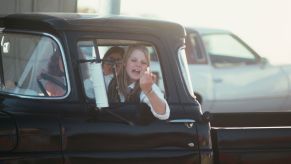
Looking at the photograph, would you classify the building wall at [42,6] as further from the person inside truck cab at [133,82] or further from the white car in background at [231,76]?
the person inside truck cab at [133,82]

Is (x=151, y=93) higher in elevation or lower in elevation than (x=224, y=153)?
higher

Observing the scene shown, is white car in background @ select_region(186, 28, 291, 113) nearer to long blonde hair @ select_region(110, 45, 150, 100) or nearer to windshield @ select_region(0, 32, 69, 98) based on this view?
long blonde hair @ select_region(110, 45, 150, 100)

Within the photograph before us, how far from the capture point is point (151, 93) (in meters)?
5.15

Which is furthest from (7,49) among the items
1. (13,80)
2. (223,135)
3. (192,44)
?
(192,44)

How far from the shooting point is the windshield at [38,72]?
5.08 meters

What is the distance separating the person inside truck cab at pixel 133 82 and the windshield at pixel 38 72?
1.19 feet

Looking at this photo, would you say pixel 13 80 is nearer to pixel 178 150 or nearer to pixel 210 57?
pixel 178 150

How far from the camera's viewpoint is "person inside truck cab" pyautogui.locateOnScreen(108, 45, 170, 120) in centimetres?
523

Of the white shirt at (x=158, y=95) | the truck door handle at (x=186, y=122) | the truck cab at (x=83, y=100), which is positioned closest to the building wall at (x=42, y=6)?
the truck cab at (x=83, y=100)

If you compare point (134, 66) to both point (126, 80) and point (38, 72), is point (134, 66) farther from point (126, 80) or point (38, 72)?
point (38, 72)

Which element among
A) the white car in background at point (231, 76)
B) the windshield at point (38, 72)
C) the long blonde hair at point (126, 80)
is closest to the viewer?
the windshield at point (38, 72)

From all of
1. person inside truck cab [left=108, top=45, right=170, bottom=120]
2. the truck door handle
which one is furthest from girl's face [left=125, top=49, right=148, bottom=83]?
the truck door handle

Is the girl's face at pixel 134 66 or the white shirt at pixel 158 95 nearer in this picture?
the white shirt at pixel 158 95

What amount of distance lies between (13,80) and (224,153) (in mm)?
1387
